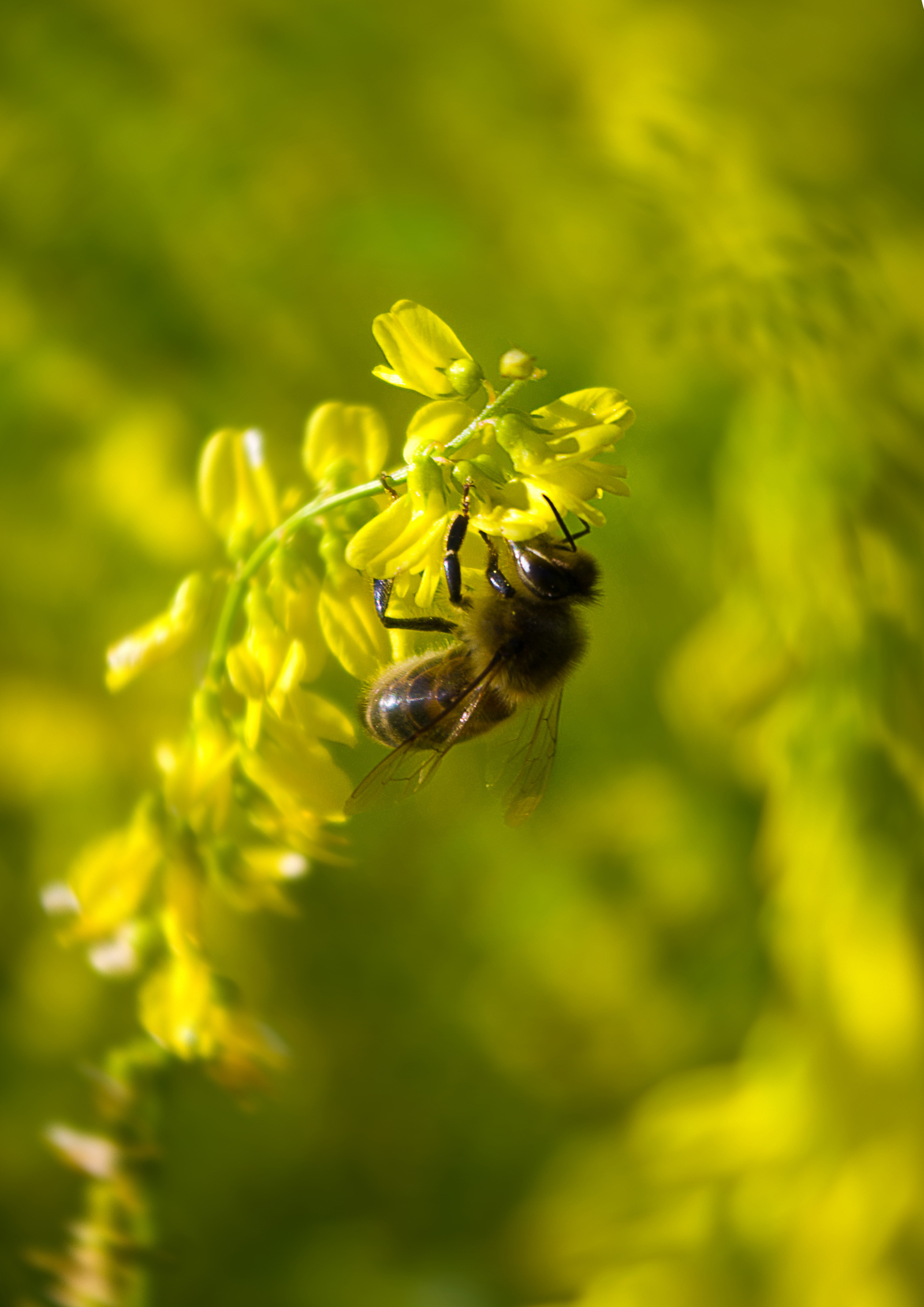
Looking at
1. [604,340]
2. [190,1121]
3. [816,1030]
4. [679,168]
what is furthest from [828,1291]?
[679,168]

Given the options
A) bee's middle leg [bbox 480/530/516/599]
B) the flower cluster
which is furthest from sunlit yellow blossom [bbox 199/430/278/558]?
bee's middle leg [bbox 480/530/516/599]

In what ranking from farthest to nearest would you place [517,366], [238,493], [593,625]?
[593,625]
[238,493]
[517,366]

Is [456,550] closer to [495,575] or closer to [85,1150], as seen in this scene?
[495,575]

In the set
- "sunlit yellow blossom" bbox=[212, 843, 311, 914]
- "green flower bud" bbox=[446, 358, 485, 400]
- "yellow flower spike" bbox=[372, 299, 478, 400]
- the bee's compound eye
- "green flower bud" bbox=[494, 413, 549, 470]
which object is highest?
the bee's compound eye

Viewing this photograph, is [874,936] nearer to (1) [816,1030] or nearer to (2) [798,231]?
(1) [816,1030]

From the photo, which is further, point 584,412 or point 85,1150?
point 85,1150

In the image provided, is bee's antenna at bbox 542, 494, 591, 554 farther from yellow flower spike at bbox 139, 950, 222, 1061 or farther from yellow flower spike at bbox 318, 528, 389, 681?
yellow flower spike at bbox 139, 950, 222, 1061

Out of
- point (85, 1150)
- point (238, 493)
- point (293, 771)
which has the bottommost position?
point (85, 1150)

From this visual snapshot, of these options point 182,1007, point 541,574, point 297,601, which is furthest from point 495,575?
point 182,1007
